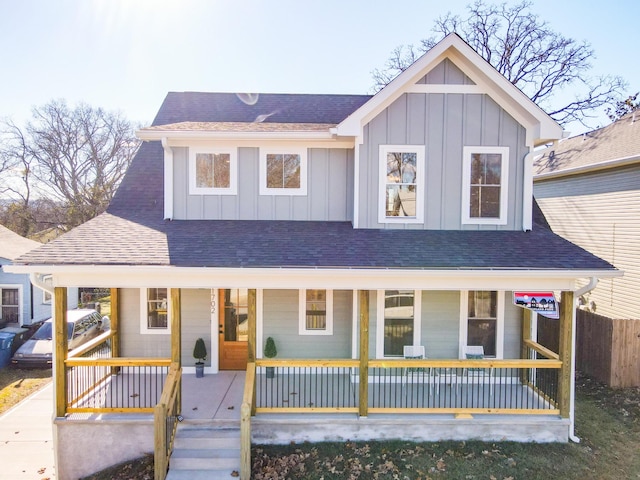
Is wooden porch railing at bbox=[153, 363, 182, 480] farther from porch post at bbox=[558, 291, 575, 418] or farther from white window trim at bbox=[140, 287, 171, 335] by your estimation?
porch post at bbox=[558, 291, 575, 418]

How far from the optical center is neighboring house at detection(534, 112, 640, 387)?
9.66 m

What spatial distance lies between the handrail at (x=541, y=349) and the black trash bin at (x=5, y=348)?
1498 centimetres

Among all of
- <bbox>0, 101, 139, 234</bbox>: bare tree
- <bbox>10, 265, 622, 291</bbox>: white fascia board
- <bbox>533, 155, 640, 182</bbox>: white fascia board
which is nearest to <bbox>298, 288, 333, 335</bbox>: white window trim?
<bbox>10, 265, 622, 291</bbox>: white fascia board

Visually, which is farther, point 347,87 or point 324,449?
point 347,87

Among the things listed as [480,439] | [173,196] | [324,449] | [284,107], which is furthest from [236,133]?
[480,439]

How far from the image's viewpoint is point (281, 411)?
7078mm

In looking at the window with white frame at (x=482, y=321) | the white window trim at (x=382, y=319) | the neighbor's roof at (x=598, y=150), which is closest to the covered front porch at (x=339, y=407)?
the white window trim at (x=382, y=319)

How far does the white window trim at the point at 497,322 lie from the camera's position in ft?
28.2

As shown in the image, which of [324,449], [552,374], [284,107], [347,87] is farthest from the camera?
[347,87]

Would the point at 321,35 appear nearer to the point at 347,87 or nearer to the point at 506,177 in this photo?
the point at 347,87

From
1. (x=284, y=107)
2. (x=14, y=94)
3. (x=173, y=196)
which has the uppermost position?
(x=14, y=94)

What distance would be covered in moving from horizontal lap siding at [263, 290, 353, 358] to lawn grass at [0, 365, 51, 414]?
7095mm

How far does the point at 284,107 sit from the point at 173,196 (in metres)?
4.24

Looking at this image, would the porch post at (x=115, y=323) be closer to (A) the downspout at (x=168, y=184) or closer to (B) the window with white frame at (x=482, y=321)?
(A) the downspout at (x=168, y=184)
